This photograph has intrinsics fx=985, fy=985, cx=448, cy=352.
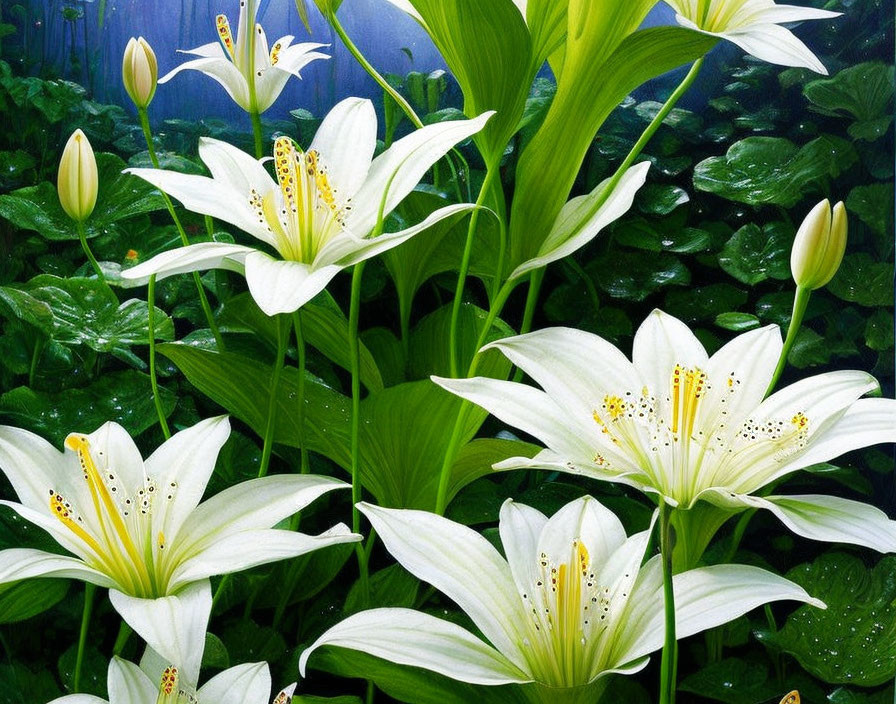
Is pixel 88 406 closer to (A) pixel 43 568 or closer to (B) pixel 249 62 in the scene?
(A) pixel 43 568

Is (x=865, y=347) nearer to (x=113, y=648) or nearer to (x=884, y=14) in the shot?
(x=884, y=14)

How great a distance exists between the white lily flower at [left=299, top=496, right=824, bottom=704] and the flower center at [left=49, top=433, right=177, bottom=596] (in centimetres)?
12

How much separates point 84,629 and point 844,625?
1.60 ft

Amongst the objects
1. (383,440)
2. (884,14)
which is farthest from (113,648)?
(884,14)

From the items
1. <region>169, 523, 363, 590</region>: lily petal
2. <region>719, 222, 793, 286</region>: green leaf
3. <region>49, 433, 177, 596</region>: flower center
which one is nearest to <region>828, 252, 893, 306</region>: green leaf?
<region>719, 222, 793, 286</region>: green leaf

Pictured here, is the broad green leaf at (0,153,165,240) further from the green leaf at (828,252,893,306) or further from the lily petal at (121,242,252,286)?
the green leaf at (828,252,893,306)

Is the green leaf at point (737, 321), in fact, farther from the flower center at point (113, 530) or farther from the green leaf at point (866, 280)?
the flower center at point (113, 530)

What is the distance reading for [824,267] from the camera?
1.90 feet

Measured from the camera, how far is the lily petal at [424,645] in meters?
0.53

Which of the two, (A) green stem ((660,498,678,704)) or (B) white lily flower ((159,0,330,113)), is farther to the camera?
(B) white lily flower ((159,0,330,113))

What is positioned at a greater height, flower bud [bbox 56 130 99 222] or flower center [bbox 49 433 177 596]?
flower bud [bbox 56 130 99 222]

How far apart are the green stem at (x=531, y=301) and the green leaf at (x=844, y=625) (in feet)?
0.73

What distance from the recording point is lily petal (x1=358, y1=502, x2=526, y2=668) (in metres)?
0.55

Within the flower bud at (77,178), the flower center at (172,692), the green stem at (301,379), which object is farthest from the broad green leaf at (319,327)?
the flower center at (172,692)
